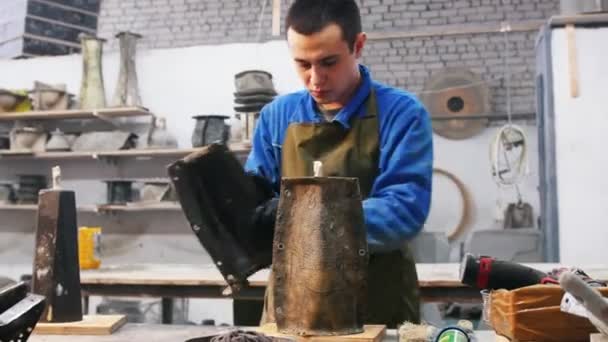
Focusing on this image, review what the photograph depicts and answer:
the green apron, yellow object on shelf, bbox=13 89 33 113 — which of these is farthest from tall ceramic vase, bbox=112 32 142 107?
the green apron

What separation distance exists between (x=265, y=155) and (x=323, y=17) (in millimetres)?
421

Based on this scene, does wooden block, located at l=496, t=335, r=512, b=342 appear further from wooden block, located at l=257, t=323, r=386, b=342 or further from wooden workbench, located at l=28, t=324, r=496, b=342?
wooden block, located at l=257, t=323, r=386, b=342

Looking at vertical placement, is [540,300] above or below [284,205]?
below

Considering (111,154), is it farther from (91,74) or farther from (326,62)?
(326,62)

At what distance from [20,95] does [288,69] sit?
→ 235 centimetres

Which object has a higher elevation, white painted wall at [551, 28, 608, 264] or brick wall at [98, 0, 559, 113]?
brick wall at [98, 0, 559, 113]

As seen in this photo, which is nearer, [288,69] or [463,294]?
[463,294]

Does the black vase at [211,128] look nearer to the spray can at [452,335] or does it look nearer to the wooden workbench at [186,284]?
the wooden workbench at [186,284]

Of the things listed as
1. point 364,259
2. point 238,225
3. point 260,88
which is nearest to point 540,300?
point 364,259

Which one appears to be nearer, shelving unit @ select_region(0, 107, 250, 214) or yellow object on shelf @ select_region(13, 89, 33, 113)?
shelving unit @ select_region(0, 107, 250, 214)

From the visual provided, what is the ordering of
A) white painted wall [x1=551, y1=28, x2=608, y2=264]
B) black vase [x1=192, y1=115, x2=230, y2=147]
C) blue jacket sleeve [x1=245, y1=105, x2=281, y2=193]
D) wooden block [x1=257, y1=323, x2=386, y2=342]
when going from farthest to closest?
black vase [x1=192, y1=115, x2=230, y2=147] < white painted wall [x1=551, y1=28, x2=608, y2=264] < blue jacket sleeve [x1=245, y1=105, x2=281, y2=193] < wooden block [x1=257, y1=323, x2=386, y2=342]

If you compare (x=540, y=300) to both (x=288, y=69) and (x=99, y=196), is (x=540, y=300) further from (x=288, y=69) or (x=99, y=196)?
(x=99, y=196)

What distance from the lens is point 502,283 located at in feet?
4.43

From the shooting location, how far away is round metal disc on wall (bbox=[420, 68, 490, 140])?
23.0ft
